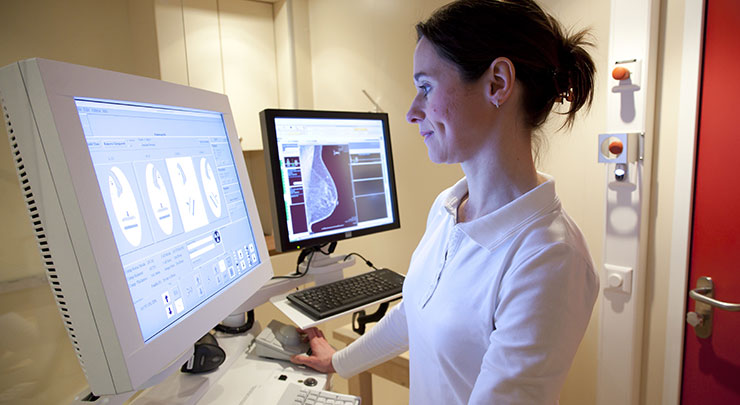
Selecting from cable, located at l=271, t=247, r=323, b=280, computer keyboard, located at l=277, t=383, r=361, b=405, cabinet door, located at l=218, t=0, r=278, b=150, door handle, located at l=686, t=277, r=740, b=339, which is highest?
cabinet door, located at l=218, t=0, r=278, b=150

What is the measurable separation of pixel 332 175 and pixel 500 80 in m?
0.63

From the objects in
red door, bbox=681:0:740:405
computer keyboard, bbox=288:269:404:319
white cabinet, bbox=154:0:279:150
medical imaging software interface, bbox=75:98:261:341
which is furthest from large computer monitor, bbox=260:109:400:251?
white cabinet, bbox=154:0:279:150

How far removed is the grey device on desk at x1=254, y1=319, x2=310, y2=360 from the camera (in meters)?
0.99

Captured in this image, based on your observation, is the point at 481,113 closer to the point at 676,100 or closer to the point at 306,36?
the point at 676,100

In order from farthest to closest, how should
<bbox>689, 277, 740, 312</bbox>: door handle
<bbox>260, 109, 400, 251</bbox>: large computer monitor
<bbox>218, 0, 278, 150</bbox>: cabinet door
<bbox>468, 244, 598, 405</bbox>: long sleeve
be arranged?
<bbox>218, 0, 278, 150</bbox>: cabinet door → <bbox>689, 277, 740, 312</bbox>: door handle → <bbox>260, 109, 400, 251</bbox>: large computer monitor → <bbox>468, 244, 598, 405</bbox>: long sleeve

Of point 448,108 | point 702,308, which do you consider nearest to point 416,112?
point 448,108

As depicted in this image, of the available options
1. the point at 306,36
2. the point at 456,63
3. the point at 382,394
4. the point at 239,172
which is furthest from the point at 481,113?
the point at 306,36

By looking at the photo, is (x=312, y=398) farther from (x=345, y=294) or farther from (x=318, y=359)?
(x=345, y=294)

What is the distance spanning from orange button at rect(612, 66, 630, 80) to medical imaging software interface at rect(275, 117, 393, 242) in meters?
0.76

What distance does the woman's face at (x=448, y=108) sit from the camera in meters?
0.77

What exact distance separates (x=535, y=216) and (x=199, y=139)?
61 cm

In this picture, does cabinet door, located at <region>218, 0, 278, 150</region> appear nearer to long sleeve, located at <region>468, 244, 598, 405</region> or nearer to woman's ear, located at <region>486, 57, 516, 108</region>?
woman's ear, located at <region>486, 57, 516, 108</region>

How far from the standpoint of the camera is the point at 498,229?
0.74 metres

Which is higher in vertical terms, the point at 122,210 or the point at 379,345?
the point at 122,210
